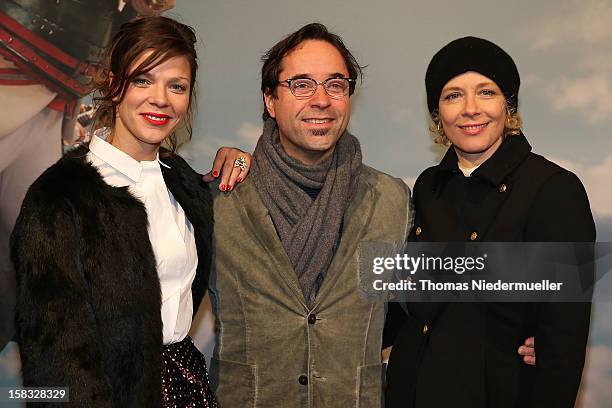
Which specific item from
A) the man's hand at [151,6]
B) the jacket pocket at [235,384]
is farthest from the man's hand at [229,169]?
the man's hand at [151,6]

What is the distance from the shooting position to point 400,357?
222 cm

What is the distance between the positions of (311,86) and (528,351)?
119cm

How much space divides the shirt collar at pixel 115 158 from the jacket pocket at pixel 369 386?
3.36 feet

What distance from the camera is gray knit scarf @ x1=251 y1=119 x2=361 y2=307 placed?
86.4 inches

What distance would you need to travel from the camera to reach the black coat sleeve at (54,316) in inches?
63.2

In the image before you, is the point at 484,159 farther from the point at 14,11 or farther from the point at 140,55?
the point at 14,11

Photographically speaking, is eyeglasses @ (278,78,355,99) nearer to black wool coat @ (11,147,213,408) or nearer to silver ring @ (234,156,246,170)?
silver ring @ (234,156,246,170)

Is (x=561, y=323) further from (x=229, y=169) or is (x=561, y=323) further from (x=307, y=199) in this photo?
(x=229, y=169)

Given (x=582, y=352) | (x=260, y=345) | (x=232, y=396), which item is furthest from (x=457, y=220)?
(x=232, y=396)

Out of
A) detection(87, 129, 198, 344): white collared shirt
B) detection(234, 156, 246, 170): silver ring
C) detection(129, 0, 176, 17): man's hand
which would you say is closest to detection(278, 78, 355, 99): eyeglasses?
detection(234, 156, 246, 170): silver ring

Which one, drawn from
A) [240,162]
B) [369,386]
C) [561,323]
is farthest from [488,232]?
[240,162]

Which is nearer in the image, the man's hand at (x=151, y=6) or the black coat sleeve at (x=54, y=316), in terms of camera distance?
the black coat sleeve at (x=54, y=316)

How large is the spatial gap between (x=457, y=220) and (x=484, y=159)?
234 mm

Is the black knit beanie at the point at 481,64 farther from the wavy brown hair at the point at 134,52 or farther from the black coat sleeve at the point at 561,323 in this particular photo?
the wavy brown hair at the point at 134,52
